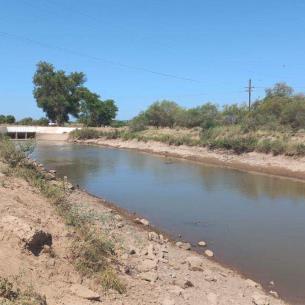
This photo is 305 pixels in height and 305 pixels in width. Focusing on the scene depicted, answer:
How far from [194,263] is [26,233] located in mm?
4375

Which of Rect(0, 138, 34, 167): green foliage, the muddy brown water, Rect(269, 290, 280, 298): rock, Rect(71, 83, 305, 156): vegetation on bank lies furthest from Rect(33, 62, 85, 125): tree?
Rect(269, 290, 280, 298): rock

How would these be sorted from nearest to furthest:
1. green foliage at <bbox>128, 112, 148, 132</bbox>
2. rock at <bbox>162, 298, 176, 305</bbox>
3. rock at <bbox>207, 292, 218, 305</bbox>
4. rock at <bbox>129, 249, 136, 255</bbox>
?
1. rock at <bbox>162, 298, 176, 305</bbox>
2. rock at <bbox>207, 292, 218, 305</bbox>
3. rock at <bbox>129, 249, 136, 255</bbox>
4. green foliage at <bbox>128, 112, 148, 132</bbox>

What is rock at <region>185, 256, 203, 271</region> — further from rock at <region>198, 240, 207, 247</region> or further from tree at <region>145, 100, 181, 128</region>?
tree at <region>145, 100, 181, 128</region>

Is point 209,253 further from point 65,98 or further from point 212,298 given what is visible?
point 65,98

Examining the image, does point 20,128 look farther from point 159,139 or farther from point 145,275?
point 145,275

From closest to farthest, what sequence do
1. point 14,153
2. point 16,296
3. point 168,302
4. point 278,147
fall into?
1. point 16,296
2. point 168,302
3. point 14,153
4. point 278,147

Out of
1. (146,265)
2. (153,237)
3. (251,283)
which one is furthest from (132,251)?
(251,283)

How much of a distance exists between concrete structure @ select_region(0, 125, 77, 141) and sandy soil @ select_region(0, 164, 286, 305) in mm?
71380

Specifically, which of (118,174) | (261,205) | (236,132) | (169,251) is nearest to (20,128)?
(236,132)

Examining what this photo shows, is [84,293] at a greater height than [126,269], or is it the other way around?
[84,293]

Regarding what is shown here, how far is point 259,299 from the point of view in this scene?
926 centimetres

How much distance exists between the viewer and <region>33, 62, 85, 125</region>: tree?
300ft

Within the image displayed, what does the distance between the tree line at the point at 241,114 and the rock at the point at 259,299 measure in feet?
115

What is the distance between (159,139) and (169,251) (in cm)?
4397
